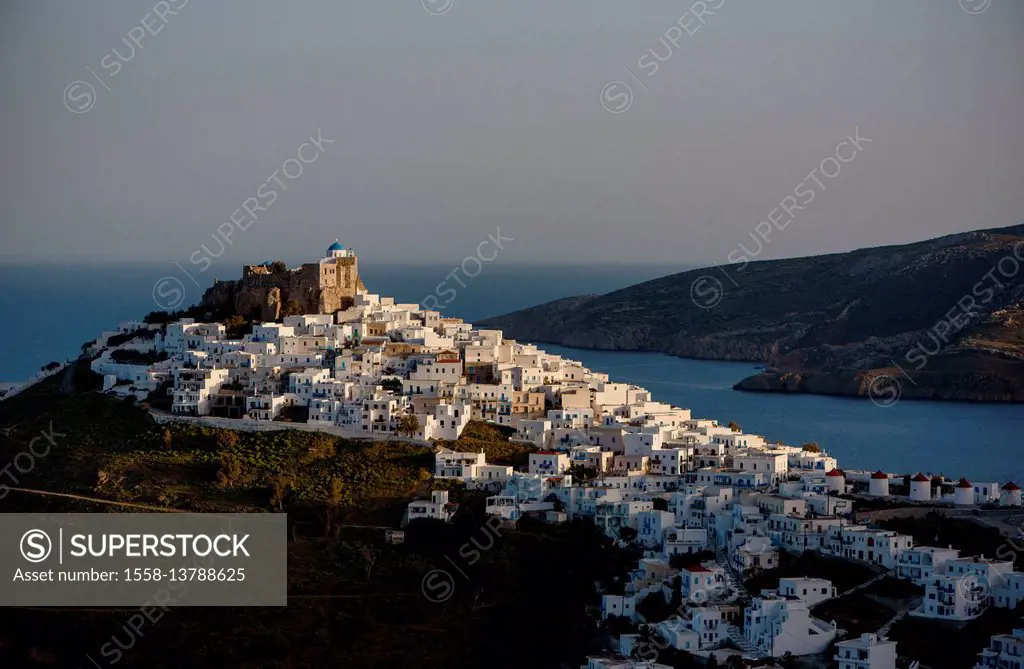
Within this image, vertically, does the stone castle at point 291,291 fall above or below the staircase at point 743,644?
above

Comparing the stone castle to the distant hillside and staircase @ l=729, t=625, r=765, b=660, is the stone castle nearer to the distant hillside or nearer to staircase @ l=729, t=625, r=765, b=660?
staircase @ l=729, t=625, r=765, b=660

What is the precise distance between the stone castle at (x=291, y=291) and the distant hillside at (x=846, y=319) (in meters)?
18.6

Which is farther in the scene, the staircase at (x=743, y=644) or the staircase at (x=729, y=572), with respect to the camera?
the staircase at (x=729, y=572)

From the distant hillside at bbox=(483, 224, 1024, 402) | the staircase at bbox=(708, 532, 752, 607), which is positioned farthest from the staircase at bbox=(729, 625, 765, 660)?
the distant hillside at bbox=(483, 224, 1024, 402)

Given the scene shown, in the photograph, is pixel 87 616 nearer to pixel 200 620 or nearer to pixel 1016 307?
pixel 200 620

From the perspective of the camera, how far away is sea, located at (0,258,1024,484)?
34656 mm

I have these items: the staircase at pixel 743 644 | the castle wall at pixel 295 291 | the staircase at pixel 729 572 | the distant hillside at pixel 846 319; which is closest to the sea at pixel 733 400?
the distant hillside at pixel 846 319

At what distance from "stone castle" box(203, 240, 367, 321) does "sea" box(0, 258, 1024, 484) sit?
8562 mm

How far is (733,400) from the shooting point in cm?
4506

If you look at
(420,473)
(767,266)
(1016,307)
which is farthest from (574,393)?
(767,266)

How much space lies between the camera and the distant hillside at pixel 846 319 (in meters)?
49.1

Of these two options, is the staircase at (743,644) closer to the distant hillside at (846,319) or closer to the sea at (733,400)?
the sea at (733,400)

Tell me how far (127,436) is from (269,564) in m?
4.84

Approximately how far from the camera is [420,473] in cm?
2594
